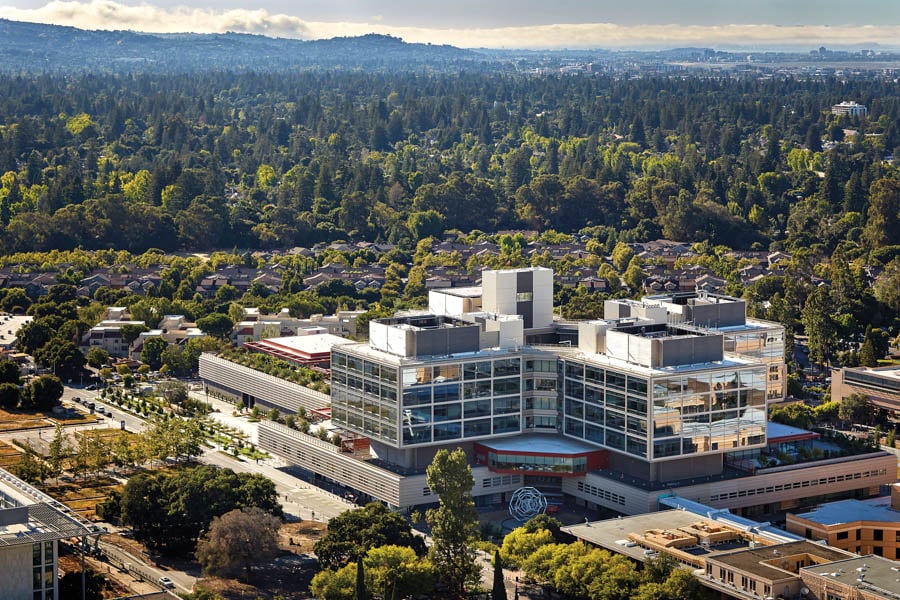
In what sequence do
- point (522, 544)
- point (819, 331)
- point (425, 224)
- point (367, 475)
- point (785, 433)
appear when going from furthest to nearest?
point (425, 224) < point (819, 331) < point (785, 433) < point (367, 475) < point (522, 544)

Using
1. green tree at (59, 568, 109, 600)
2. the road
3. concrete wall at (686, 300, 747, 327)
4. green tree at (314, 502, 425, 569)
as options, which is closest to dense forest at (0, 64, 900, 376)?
the road

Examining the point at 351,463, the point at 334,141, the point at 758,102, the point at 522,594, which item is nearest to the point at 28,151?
the point at 334,141

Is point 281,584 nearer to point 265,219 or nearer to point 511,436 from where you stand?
point 511,436

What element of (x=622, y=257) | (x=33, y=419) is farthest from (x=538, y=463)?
(x=622, y=257)

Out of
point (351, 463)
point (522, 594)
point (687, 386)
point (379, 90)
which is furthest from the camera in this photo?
point (379, 90)

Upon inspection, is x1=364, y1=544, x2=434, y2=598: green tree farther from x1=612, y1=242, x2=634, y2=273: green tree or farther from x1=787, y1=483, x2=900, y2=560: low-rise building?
x1=612, y1=242, x2=634, y2=273: green tree

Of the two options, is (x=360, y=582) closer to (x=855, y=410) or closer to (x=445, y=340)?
(x=445, y=340)

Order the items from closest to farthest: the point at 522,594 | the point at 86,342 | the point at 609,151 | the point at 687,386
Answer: the point at 522,594
the point at 687,386
the point at 86,342
the point at 609,151
